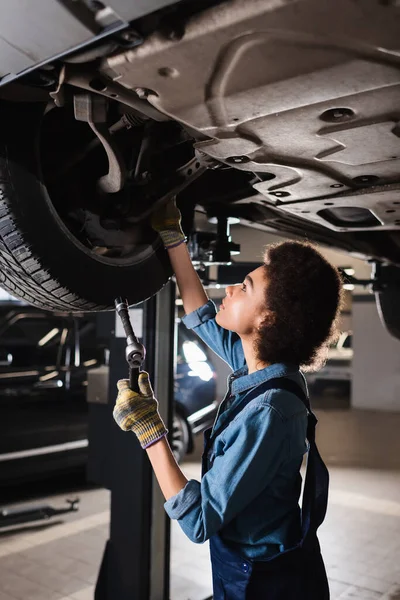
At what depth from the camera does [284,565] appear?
128 cm

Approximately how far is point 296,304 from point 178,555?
2.33 metres

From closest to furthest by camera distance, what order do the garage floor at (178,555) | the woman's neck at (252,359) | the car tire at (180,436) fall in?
1. the woman's neck at (252,359)
2. the garage floor at (178,555)
3. the car tire at (180,436)

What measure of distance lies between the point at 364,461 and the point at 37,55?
16.9ft

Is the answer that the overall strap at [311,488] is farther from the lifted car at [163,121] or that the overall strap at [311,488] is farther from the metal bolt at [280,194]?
the metal bolt at [280,194]

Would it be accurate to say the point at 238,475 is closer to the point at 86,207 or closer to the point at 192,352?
the point at 86,207

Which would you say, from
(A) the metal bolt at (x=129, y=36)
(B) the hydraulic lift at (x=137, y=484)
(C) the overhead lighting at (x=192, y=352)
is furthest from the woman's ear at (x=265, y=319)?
(C) the overhead lighting at (x=192, y=352)

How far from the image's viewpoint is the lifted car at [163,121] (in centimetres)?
84

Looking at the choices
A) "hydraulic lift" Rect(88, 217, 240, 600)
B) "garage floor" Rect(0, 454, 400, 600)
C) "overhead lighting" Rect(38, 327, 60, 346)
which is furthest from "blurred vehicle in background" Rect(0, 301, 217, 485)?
"hydraulic lift" Rect(88, 217, 240, 600)

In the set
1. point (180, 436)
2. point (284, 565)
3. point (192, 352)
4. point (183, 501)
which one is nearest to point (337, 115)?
point (183, 501)

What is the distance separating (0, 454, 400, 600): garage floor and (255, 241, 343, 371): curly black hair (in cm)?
180

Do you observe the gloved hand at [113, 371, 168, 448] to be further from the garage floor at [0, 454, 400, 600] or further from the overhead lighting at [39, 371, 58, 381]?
the overhead lighting at [39, 371, 58, 381]

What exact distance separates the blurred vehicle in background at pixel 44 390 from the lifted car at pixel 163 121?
2.29 m

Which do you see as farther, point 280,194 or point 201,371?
point 201,371

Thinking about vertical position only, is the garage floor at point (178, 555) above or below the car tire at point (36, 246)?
below
